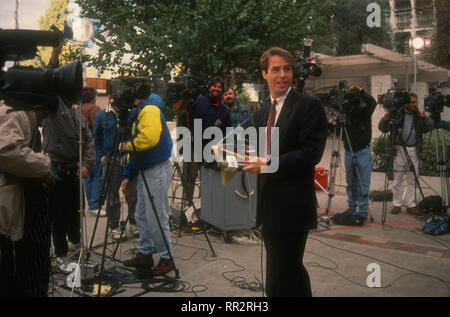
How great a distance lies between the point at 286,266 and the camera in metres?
2.67

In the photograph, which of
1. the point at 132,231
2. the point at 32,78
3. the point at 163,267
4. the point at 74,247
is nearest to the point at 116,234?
the point at 132,231

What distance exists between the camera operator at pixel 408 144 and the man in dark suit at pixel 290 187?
4.52 meters

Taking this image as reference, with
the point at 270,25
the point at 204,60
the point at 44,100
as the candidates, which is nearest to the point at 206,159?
the point at 44,100

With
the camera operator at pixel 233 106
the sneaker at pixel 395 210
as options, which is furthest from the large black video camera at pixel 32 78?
the sneaker at pixel 395 210

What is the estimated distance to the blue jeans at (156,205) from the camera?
14.0 ft

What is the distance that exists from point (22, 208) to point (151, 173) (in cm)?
163

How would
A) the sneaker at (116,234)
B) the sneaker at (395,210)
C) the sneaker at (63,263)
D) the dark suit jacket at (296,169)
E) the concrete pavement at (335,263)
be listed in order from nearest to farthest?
1. the dark suit jacket at (296,169)
2. the concrete pavement at (335,263)
3. the sneaker at (63,263)
4. the sneaker at (116,234)
5. the sneaker at (395,210)

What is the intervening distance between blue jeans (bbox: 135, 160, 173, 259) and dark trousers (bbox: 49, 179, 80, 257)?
3.11 feet

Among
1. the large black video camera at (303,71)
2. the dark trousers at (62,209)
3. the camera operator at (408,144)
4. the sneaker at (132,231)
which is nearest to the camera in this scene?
the dark trousers at (62,209)

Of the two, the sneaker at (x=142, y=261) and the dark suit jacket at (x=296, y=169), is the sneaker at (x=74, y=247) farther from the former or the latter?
the dark suit jacket at (x=296, y=169)

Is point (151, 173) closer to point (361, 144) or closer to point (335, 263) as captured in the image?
point (335, 263)

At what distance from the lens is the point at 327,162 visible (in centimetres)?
1366

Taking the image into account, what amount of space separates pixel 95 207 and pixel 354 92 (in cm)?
466

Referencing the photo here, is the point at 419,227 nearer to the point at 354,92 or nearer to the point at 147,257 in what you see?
the point at 354,92
